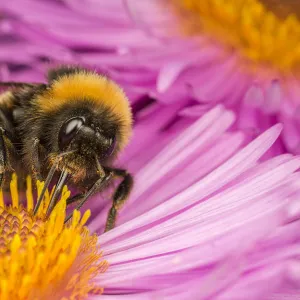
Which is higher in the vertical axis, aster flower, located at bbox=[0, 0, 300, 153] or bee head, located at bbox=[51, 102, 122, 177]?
aster flower, located at bbox=[0, 0, 300, 153]

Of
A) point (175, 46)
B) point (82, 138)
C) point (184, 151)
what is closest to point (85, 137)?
point (82, 138)

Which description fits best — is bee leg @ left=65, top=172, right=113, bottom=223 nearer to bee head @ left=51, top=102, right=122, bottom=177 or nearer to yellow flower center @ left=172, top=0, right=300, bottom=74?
bee head @ left=51, top=102, right=122, bottom=177

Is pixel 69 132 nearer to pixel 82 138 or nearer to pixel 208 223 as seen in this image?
pixel 82 138

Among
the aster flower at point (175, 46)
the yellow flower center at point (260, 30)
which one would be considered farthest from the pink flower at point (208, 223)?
the yellow flower center at point (260, 30)

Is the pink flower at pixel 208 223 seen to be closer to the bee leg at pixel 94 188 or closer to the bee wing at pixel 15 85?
the bee leg at pixel 94 188

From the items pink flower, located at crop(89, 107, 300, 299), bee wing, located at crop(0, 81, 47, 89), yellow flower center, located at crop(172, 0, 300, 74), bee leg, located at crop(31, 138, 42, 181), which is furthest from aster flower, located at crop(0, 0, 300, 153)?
bee leg, located at crop(31, 138, 42, 181)

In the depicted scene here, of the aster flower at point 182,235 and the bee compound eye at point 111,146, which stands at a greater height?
the bee compound eye at point 111,146
